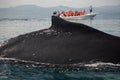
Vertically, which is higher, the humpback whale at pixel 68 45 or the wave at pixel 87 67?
the humpback whale at pixel 68 45

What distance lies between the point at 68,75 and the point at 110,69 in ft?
5.50

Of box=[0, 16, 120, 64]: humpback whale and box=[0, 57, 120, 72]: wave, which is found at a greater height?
box=[0, 16, 120, 64]: humpback whale

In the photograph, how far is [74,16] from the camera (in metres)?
75.5

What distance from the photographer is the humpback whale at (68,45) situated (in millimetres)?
12008

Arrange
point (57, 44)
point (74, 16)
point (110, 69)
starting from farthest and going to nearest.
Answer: point (74, 16), point (57, 44), point (110, 69)

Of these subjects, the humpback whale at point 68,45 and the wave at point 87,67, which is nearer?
the wave at point 87,67

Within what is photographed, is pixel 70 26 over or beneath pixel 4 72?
over

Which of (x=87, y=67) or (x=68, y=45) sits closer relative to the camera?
(x=87, y=67)

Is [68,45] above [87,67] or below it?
above

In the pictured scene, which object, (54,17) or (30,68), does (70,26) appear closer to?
(54,17)

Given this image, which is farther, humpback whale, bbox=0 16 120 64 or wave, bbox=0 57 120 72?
humpback whale, bbox=0 16 120 64

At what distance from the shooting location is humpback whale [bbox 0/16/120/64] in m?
12.0

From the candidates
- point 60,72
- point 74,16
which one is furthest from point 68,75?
point 74,16

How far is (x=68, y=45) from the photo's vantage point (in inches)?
490
